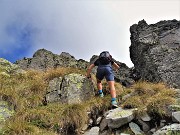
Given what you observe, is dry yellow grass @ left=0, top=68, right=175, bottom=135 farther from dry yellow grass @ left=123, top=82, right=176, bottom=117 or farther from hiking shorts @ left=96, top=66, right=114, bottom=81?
hiking shorts @ left=96, top=66, right=114, bottom=81

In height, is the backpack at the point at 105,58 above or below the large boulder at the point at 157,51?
below

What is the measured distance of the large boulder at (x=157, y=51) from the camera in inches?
998

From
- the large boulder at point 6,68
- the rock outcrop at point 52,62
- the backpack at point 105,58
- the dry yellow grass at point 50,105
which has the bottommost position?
the dry yellow grass at point 50,105

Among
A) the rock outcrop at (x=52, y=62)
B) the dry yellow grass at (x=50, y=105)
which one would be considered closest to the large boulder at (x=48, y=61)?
the rock outcrop at (x=52, y=62)

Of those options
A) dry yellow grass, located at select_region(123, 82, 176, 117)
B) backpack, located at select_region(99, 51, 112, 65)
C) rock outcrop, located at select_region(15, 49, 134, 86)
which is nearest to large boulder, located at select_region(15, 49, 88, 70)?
rock outcrop, located at select_region(15, 49, 134, 86)

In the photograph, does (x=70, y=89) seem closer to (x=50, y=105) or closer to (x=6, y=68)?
(x=50, y=105)

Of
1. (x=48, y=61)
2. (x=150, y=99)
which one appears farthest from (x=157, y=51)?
(x=150, y=99)

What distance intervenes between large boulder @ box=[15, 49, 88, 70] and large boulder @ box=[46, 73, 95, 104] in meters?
9.45

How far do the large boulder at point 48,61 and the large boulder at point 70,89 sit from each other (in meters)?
9.45

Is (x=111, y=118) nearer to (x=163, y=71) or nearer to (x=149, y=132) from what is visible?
(x=149, y=132)

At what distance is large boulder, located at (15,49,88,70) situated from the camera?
98.0 ft

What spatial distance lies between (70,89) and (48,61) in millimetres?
11679

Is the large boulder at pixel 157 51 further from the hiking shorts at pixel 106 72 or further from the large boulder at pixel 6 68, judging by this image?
the large boulder at pixel 6 68

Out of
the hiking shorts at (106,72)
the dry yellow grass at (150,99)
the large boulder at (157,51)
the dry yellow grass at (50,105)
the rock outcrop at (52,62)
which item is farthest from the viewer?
the rock outcrop at (52,62)
